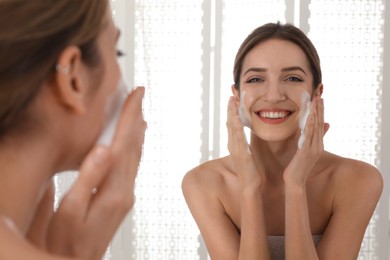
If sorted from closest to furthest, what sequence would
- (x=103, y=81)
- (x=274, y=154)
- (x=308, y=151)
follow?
(x=103, y=81) → (x=308, y=151) → (x=274, y=154)

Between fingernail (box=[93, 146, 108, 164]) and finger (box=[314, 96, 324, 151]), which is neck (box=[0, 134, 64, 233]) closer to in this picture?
fingernail (box=[93, 146, 108, 164])

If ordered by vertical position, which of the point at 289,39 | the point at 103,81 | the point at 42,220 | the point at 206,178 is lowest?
the point at 206,178

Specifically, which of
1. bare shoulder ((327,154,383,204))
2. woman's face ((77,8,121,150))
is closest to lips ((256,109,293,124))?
bare shoulder ((327,154,383,204))

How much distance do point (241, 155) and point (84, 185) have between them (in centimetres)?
98

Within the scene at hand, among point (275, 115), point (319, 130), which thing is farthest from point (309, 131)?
point (275, 115)

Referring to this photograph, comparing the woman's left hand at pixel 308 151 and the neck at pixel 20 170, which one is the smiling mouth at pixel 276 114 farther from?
the neck at pixel 20 170

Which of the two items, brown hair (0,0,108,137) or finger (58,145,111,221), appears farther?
finger (58,145,111,221)

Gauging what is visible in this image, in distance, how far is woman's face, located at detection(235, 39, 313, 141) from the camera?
1798 millimetres

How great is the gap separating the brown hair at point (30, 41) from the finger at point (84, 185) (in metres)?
0.12

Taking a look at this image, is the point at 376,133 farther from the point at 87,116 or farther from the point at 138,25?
the point at 87,116

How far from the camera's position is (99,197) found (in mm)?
829

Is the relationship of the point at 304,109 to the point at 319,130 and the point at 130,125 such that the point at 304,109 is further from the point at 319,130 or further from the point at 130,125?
the point at 130,125

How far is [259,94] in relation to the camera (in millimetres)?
1820

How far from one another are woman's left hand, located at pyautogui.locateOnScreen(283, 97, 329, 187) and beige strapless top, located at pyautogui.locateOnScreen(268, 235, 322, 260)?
0.23 m
